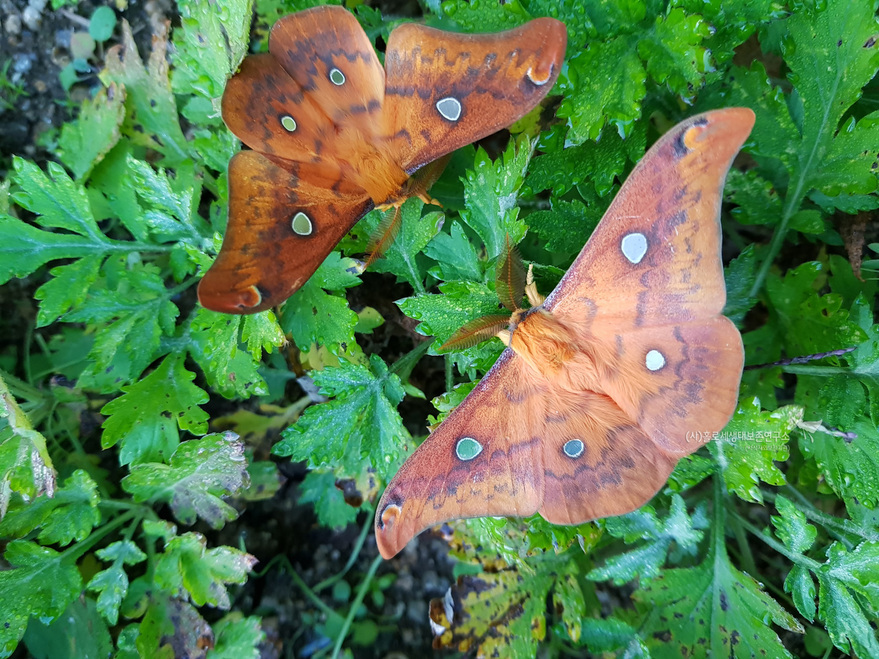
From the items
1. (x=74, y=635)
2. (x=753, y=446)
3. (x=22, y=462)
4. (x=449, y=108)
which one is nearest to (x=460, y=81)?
(x=449, y=108)

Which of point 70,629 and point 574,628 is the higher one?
point 70,629

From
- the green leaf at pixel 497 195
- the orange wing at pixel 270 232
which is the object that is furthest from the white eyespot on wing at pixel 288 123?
the green leaf at pixel 497 195

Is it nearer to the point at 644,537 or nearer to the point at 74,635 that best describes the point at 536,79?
the point at 644,537

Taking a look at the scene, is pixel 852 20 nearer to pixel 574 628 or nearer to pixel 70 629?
pixel 574 628

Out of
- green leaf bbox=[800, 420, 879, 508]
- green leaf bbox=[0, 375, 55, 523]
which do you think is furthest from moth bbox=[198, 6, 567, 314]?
green leaf bbox=[800, 420, 879, 508]

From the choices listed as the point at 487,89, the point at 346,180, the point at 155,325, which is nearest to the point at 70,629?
the point at 155,325

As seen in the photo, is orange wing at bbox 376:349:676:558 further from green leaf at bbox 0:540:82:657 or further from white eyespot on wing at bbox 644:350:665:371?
green leaf at bbox 0:540:82:657

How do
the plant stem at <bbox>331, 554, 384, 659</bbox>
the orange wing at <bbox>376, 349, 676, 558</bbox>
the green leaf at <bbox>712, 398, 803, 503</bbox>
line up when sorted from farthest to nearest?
the plant stem at <bbox>331, 554, 384, 659</bbox>, the green leaf at <bbox>712, 398, 803, 503</bbox>, the orange wing at <bbox>376, 349, 676, 558</bbox>
